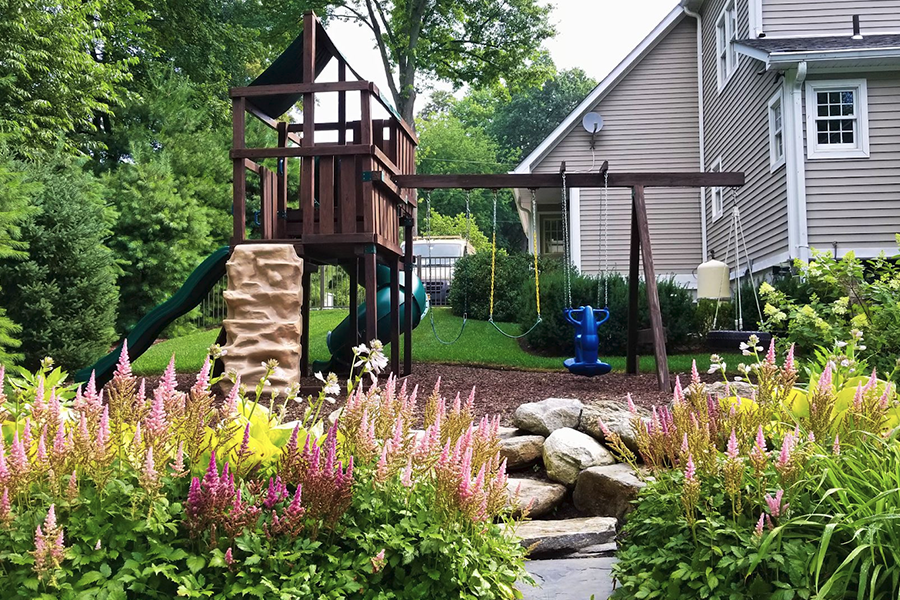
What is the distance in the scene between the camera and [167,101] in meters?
19.4

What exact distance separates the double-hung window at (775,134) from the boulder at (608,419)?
8.52 m

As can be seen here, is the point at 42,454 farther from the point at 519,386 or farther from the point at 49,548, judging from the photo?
the point at 519,386

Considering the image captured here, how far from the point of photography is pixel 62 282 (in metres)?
11.2

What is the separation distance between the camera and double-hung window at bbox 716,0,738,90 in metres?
15.0

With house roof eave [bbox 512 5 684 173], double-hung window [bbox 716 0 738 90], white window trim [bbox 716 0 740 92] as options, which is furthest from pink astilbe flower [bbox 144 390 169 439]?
house roof eave [bbox 512 5 684 173]

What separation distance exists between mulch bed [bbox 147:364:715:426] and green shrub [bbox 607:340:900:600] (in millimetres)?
3645

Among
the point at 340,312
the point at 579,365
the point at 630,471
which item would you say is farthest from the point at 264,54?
the point at 630,471

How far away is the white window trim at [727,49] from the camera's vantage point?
14.8 meters

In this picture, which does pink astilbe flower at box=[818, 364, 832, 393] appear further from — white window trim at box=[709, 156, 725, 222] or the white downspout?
the white downspout

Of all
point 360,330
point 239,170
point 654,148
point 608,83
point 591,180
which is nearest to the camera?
point 239,170

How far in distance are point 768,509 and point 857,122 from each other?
38.6 ft

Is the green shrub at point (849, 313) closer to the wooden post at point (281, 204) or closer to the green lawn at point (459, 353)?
the green lawn at point (459, 353)

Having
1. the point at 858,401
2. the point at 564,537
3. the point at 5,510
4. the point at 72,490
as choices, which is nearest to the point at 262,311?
the point at 564,537

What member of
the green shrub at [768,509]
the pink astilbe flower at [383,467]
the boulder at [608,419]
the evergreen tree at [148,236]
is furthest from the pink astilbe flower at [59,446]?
the evergreen tree at [148,236]
